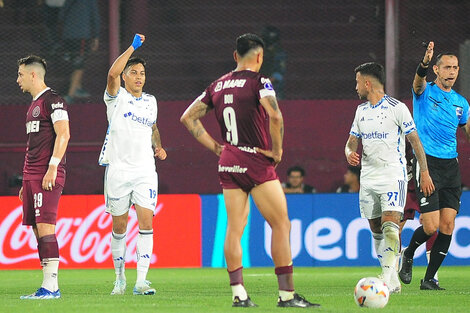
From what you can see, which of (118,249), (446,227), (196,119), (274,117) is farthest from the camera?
(446,227)

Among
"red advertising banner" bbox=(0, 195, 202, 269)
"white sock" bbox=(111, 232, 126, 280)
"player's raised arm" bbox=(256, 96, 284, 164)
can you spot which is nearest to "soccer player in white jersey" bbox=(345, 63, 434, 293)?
"player's raised arm" bbox=(256, 96, 284, 164)

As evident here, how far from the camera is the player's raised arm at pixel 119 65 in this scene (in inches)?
369

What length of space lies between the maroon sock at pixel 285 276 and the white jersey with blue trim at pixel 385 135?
2186 mm

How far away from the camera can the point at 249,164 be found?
25.3 feet

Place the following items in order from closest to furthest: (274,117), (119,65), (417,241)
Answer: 1. (274,117)
2. (119,65)
3. (417,241)

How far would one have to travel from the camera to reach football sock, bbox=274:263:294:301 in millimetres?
7633

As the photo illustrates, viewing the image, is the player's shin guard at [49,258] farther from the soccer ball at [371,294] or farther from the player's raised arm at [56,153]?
the soccer ball at [371,294]

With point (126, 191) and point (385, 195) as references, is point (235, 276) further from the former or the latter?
point (126, 191)

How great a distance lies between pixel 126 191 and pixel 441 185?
3.07 meters

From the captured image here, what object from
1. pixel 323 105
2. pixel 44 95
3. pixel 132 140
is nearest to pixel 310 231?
pixel 323 105

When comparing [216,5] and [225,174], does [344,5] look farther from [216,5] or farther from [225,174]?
[225,174]

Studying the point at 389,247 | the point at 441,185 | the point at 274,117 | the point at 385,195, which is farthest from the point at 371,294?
the point at 441,185

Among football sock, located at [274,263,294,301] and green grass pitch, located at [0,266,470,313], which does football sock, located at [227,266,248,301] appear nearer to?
green grass pitch, located at [0,266,470,313]

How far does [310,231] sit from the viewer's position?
14.4 m
